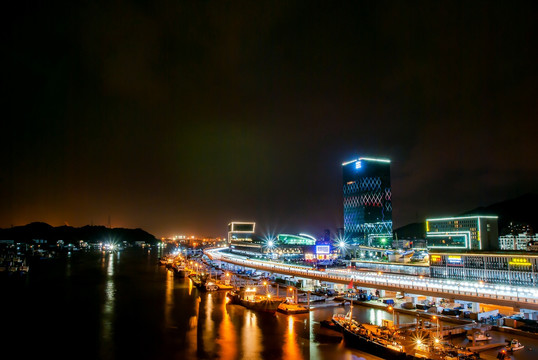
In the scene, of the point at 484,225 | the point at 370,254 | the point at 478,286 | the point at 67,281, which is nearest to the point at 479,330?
the point at 478,286

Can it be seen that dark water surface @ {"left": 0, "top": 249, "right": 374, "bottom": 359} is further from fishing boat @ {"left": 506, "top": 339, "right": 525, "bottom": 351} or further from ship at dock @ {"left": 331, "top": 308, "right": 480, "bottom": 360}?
fishing boat @ {"left": 506, "top": 339, "right": 525, "bottom": 351}

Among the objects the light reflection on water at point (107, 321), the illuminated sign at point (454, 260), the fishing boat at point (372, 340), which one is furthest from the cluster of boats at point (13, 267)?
the illuminated sign at point (454, 260)

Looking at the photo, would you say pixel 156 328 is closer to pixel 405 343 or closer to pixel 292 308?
pixel 292 308

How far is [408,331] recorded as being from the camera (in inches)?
911

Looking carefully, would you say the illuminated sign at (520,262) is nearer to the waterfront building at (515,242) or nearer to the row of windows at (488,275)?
the row of windows at (488,275)

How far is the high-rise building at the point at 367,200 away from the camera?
131 m

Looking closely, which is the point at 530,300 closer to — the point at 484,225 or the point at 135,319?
the point at 135,319

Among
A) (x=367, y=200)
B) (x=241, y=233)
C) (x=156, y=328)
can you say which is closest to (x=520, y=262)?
(x=156, y=328)

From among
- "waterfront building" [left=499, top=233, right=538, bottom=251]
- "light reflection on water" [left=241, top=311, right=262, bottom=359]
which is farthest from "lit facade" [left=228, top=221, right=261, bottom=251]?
"light reflection on water" [left=241, top=311, right=262, bottom=359]

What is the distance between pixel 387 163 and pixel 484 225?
2607 inches

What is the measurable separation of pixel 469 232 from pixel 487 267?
47.9 metres

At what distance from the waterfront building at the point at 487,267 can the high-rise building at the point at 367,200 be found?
295 ft

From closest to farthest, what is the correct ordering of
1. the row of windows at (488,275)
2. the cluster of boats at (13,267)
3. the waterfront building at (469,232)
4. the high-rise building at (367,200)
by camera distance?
1. the row of windows at (488,275)
2. the cluster of boats at (13,267)
3. the waterfront building at (469,232)
4. the high-rise building at (367,200)

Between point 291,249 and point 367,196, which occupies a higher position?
point 367,196
